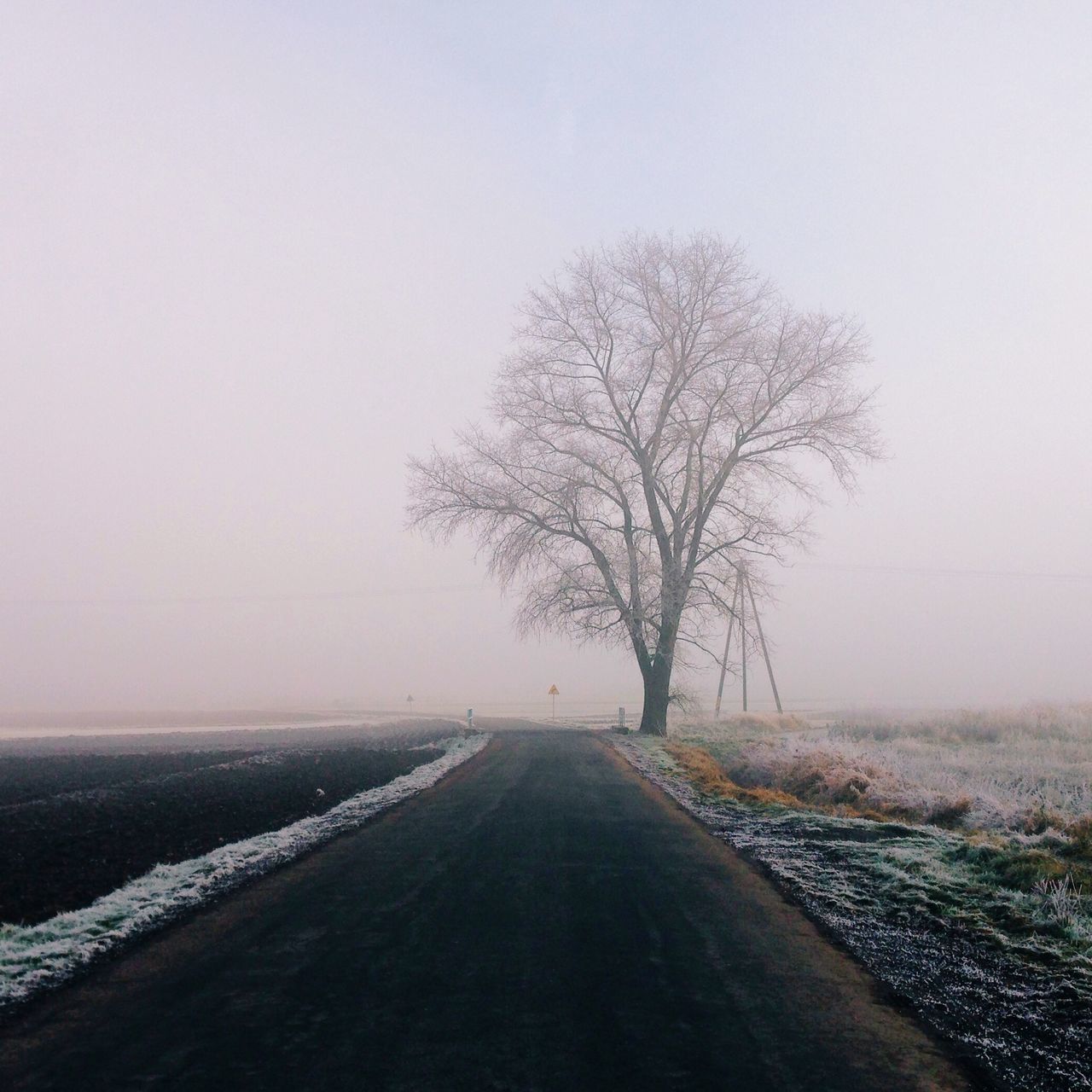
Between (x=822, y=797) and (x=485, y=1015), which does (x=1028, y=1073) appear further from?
(x=822, y=797)

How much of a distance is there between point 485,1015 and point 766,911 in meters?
3.37

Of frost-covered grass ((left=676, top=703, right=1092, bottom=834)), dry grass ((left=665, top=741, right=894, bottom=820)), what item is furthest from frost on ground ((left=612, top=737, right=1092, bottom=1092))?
frost-covered grass ((left=676, top=703, right=1092, bottom=834))

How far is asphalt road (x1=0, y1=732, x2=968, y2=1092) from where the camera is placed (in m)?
4.12

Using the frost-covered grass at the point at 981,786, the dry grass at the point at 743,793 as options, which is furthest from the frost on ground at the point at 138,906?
the frost-covered grass at the point at 981,786

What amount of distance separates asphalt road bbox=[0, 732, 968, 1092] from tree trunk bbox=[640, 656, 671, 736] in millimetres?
24708

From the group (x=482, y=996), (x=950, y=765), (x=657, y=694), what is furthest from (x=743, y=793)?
(x=657, y=694)

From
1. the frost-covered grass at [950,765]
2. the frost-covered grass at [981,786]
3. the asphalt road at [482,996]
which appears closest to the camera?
the asphalt road at [482,996]

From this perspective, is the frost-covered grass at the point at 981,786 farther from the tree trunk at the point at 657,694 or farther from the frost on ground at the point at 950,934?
the tree trunk at the point at 657,694

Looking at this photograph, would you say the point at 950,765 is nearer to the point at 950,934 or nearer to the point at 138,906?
the point at 950,934

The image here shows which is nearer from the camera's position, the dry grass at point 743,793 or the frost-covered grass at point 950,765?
the frost-covered grass at point 950,765

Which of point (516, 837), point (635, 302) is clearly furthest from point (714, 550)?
point (516, 837)

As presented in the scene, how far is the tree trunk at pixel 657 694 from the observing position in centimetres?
3331

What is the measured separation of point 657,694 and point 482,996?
94.8 feet

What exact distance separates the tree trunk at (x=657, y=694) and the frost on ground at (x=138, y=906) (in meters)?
22.4
